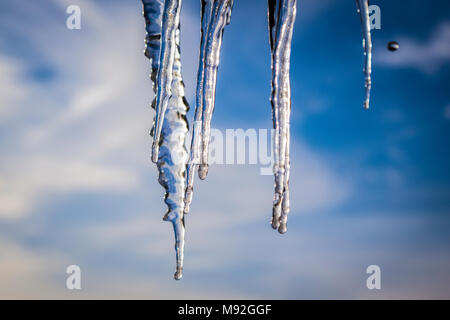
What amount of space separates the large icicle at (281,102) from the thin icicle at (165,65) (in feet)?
2.25

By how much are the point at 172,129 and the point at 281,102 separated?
780 millimetres

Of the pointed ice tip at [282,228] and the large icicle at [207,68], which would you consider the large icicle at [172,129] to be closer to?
the large icicle at [207,68]

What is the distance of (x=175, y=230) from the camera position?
8.69ft

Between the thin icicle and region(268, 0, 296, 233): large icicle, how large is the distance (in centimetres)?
69

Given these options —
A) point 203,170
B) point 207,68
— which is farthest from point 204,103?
point 203,170

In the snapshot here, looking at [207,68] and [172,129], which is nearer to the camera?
[207,68]

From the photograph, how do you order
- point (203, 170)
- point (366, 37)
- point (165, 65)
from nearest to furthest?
1. point (366, 37)
2. point (165, 65)
3. point (203, 170)

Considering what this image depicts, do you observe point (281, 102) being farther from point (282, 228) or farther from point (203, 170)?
point (282, 228)

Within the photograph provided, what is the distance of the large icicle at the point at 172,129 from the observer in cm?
264

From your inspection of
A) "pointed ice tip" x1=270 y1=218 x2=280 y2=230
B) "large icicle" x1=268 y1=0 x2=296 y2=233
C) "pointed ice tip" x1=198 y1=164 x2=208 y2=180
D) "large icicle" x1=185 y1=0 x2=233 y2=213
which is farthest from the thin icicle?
"pointed ice tip" x1=270 y1=218 x2=280 y2=230

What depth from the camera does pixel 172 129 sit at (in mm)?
2738

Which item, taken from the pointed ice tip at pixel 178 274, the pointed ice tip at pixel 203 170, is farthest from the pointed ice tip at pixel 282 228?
the pointed ice tip at pixel 178 274

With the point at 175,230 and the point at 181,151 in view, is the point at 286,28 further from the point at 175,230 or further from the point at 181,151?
the point at 175,230
